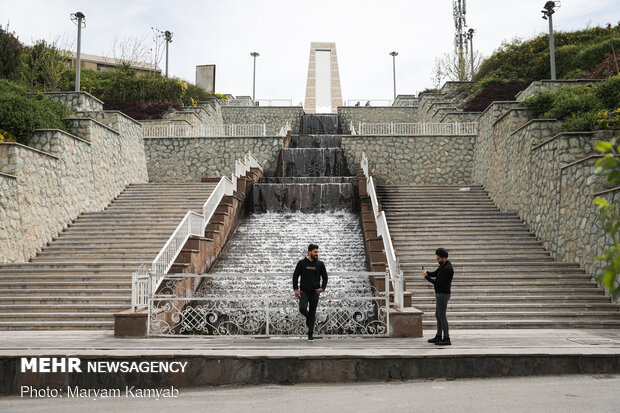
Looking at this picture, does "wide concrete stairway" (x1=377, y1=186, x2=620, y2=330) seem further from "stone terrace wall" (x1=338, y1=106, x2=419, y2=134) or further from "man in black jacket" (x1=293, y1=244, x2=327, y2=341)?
"stone terrace wall" (x1=338, y1=106, x2=419, y2=134)

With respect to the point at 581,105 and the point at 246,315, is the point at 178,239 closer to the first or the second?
the point at 246,315

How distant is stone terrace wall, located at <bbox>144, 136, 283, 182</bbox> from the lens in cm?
2298

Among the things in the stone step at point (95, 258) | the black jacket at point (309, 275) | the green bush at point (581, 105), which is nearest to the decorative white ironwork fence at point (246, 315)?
the black jacket at point (309, 275)

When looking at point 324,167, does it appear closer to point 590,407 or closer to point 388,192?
point 388,192

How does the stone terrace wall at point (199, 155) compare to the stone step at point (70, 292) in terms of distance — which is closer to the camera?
the stone step at point (70, 292)

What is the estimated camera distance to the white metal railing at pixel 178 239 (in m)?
8.66

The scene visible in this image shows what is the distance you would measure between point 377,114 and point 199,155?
17.1 m

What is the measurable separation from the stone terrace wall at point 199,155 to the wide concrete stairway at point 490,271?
778cm

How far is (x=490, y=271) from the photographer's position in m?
12.0

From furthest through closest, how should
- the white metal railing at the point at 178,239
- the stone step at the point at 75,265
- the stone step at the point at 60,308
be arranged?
the stone step at the point at 75,265 < the stone step at the point at 60,308 < the white metal railing at the point at 178,239

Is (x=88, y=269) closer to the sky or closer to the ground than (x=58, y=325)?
closer to the sky

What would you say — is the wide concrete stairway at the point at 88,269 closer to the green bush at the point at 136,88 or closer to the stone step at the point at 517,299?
the stone step at the point at 517,299

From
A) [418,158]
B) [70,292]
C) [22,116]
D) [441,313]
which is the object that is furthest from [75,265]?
[418,158]

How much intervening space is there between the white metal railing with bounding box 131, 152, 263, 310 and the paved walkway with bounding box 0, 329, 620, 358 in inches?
36.1
